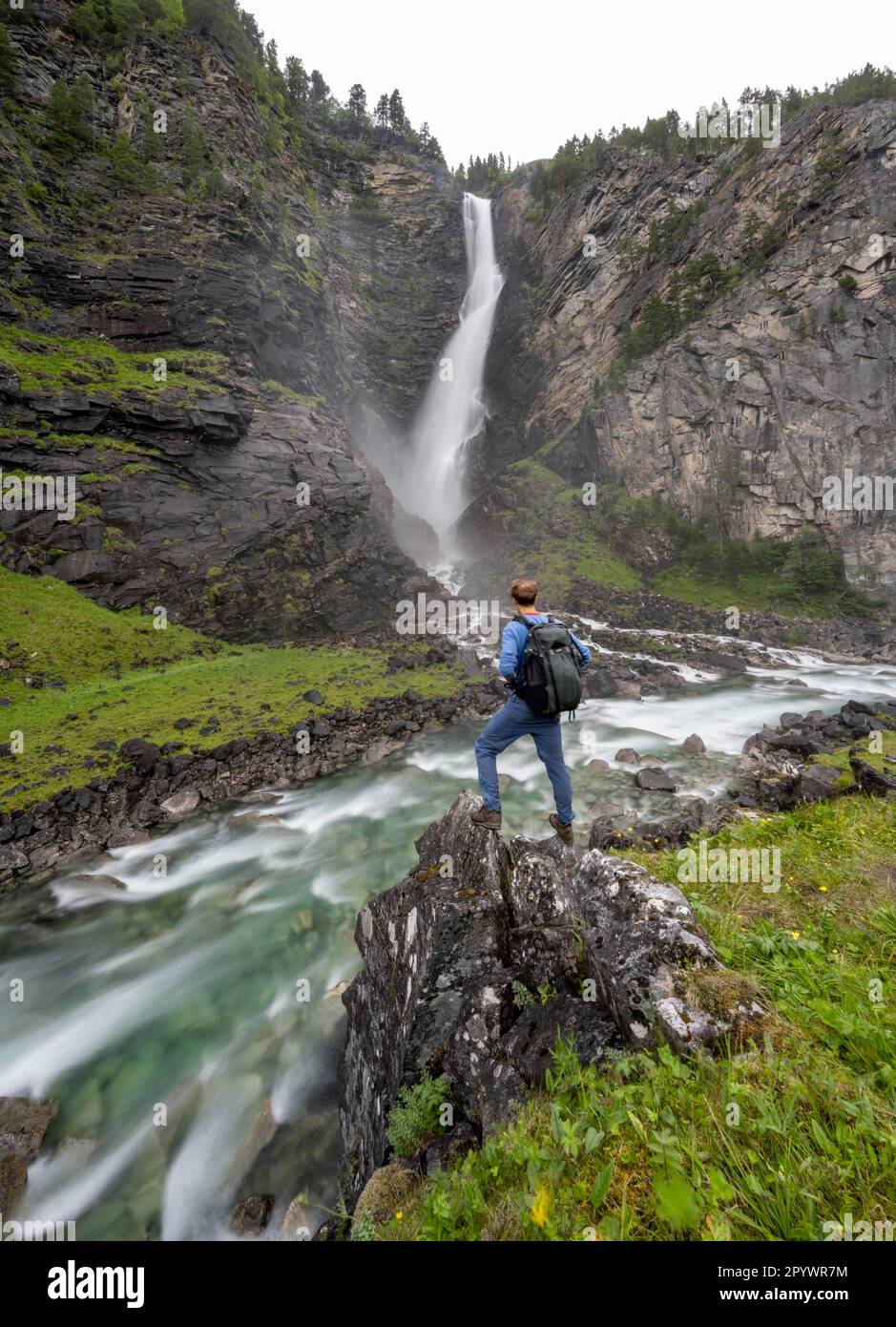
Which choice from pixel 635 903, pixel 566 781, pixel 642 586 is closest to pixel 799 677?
pixel 642 586

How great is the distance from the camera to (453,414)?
5734 cm

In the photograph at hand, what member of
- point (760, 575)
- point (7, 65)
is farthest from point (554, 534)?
point (7, 65)

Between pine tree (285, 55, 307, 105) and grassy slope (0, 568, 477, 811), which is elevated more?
pine tree (285, 55, 307, 105)

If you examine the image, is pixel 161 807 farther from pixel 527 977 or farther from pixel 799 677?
pixel 799 677

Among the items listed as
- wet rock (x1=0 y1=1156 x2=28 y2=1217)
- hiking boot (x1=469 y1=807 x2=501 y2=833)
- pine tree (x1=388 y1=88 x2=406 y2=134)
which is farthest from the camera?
pine tree (x1=388 y1=88 x2=406 y2=134)

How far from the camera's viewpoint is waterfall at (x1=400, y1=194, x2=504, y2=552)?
54.4 metres

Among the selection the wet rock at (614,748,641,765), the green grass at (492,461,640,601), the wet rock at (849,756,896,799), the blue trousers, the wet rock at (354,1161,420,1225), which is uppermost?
the green grass at (492,461,640,601)

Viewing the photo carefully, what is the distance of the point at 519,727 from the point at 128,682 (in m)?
17.7

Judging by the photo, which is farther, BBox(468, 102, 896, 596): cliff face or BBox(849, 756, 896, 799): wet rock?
BBox(468, 102, 896, 596): cliff face

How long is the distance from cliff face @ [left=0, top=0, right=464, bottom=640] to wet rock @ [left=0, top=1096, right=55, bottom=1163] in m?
20.7

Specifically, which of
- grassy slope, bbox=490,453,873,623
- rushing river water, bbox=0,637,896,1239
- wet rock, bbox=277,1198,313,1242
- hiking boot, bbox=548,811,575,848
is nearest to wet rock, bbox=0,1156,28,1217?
rushing river water, bbox=0,637,896,1239

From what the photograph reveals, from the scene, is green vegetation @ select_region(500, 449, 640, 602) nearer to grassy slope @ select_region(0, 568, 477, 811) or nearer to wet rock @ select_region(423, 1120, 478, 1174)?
grassy slope @ select_region(0, 568, 477, 811)

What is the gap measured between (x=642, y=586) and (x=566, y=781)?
35.2m
